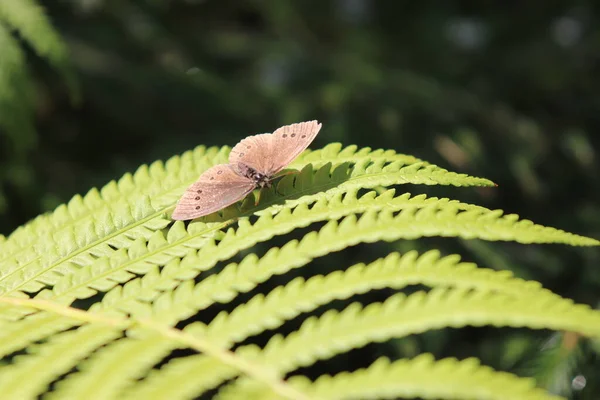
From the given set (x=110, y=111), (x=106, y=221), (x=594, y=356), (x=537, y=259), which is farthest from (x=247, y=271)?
(x=110, y=111)

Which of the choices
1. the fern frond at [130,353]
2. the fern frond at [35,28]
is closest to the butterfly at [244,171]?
the fern frond at [130,353]

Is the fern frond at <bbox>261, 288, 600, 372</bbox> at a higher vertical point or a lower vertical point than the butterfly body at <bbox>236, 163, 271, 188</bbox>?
lower

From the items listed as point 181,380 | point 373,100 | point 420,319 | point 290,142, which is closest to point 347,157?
point 290,142

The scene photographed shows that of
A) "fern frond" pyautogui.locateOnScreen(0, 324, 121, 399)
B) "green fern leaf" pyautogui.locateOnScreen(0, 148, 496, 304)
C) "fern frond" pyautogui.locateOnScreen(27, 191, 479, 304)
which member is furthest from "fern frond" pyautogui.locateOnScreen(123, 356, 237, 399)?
"green fern leaf" pyautogui.locateOnScreen(0, 148, 496, 304)

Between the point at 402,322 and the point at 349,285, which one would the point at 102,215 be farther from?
the point at 402,322

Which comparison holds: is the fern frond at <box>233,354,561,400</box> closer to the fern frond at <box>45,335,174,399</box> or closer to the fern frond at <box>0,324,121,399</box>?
the fern frond at <box>45,335,174,399</box>

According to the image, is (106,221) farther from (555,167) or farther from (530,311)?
(555,167)
